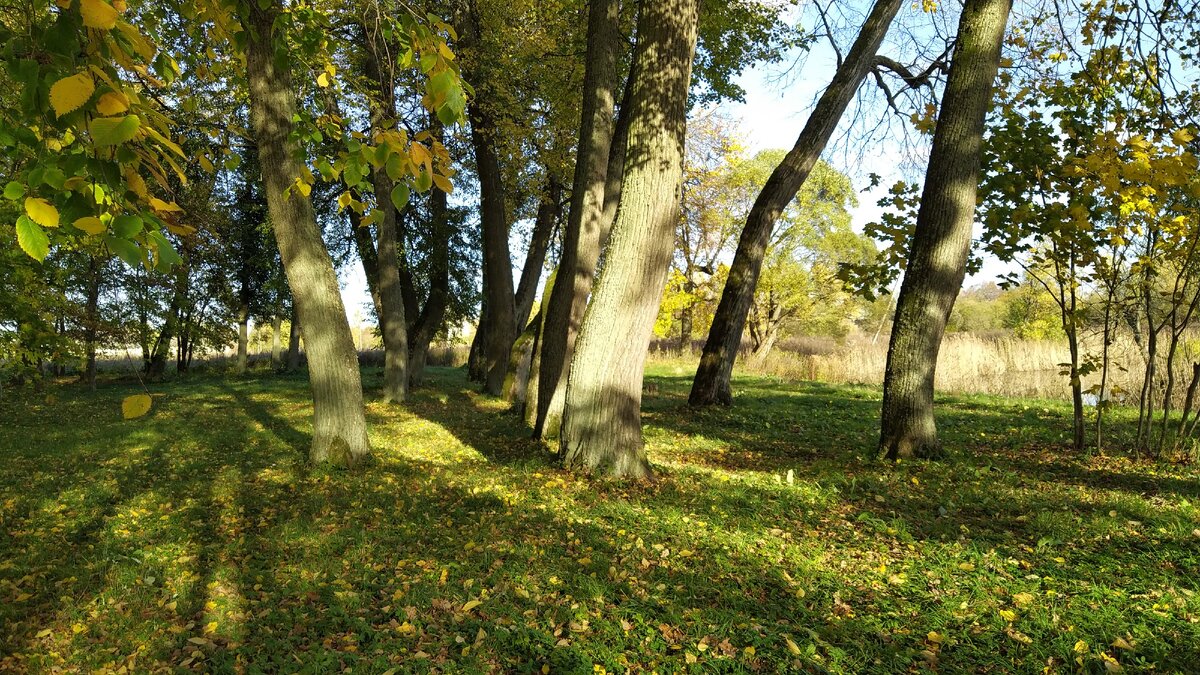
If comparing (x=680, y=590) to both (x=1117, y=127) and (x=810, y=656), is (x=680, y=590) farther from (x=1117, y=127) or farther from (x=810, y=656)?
(x=1117, y=127)

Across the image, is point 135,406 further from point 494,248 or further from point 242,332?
point 242,332

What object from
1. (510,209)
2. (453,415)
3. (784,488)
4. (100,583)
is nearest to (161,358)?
(510,209)

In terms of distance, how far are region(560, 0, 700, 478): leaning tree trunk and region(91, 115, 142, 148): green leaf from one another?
4331mm

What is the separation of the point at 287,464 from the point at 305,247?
219 cm

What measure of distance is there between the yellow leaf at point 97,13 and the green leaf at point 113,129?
8.1 inches

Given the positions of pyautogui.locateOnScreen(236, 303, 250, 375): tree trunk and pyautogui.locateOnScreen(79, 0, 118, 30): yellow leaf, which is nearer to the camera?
pyautogui.locateOnScreen(79, 0, 118, 30): yellow leaf

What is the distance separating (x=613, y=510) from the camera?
4.90 m

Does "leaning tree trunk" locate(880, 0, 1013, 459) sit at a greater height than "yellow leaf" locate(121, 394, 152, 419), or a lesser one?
greater

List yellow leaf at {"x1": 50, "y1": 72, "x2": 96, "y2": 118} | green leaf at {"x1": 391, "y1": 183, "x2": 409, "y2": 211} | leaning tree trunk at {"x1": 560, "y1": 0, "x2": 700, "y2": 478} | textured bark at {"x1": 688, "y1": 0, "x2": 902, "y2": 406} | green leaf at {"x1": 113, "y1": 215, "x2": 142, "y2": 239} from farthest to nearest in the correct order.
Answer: textured bark at {"x1": 688, "y1": 0, "x2": 902, "y2": 406} < leaning tree trunk at {"x1": 560, "y1": 0, "x2": 700, "y2": 478} < green leaf at {"x1": 391, "y1": 183, "x2": 409, "y2": 211} < green leaf at {"x1": 113, "y1": 215, "x2": 142, "y2": 239} < yellow leaf at {"x1": 50, "y1": 72, "x2": 96, "y2": 118}

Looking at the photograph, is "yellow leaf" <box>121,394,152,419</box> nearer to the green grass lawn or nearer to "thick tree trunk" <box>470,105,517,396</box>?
the green grass lawn

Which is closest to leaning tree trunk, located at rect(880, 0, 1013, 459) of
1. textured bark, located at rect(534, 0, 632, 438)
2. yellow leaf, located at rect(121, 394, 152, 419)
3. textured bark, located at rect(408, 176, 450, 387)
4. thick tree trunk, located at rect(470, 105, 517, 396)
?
textured bark, located at rect(534, 0, 632, 438)

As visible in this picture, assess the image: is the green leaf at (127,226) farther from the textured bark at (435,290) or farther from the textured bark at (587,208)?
the textured bark at (435,290)

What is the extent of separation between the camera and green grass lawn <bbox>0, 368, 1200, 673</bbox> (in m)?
3.11

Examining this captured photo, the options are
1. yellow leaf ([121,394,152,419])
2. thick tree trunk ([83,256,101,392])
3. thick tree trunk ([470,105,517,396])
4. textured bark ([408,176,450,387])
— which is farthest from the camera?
textured bark ([408,176,450,387])
